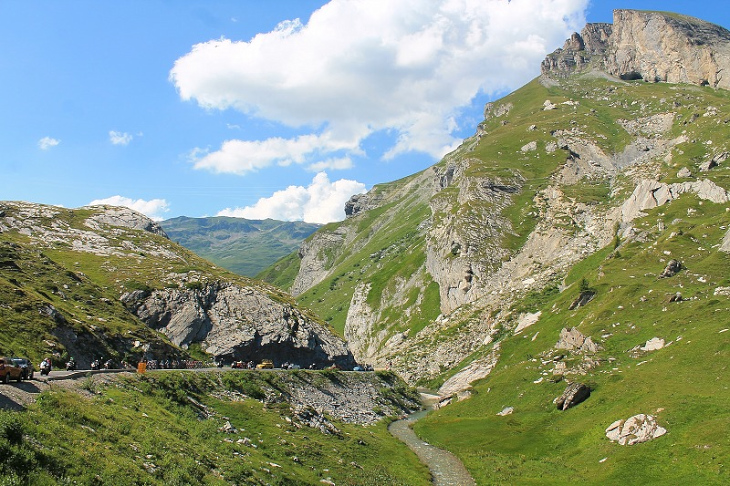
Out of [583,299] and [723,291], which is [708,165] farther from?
[723,291]

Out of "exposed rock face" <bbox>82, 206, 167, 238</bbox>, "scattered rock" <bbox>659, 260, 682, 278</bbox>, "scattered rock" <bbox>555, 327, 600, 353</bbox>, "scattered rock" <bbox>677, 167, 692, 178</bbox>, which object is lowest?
"scattered rock" <bbox>555, 327, 600, 353</bbox>

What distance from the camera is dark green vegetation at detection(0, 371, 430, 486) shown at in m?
19.3

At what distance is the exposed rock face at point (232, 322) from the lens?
8481 cm

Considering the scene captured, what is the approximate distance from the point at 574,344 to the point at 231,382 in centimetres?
6438

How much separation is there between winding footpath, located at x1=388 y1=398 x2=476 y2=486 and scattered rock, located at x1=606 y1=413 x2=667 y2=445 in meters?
16.7

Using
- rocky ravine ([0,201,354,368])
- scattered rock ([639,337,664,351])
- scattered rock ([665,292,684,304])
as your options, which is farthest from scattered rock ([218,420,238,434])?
scattered rock ([665,292,684,304])

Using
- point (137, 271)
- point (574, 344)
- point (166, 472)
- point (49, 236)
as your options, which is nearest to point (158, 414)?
point (166, 472)

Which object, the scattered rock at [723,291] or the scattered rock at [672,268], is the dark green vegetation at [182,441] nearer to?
the scattered rock at [723,291]

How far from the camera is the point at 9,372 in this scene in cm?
2786

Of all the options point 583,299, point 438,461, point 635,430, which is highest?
point 583,299

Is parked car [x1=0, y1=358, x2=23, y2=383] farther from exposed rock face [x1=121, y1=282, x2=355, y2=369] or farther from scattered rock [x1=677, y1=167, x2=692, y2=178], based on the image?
scattered rock [x1=677, y1=167, x2=692, y2=178]

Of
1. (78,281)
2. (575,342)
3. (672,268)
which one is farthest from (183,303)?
(672,268)

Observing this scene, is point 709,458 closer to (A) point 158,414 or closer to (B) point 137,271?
(A) point 158,414

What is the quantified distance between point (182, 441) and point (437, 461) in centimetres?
3747
